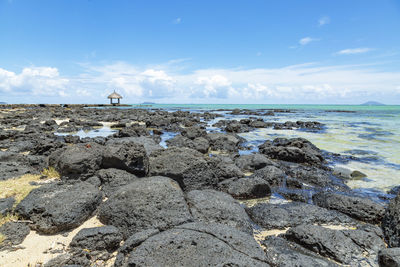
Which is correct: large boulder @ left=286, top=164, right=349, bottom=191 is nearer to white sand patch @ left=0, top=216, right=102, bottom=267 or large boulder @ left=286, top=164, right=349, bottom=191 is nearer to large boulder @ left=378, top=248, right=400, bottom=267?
large boulder @ left=378, top=248, right=400, bottom=267

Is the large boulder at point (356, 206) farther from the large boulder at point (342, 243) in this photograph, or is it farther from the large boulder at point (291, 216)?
the large boulder at point (342, 243)

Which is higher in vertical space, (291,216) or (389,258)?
(389,258)

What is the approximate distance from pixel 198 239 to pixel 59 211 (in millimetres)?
3137

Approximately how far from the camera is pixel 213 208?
5184mm

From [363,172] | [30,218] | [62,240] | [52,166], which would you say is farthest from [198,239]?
[363,172]

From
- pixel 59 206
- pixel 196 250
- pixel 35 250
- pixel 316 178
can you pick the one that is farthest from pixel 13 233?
pixel 316 178

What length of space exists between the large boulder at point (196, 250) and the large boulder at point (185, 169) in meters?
3.24

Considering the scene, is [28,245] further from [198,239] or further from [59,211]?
[198,239]

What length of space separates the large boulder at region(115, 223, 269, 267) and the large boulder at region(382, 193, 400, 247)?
3022mm

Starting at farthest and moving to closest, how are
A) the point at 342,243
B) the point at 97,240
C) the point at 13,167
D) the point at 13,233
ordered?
1. the point at 13,167
2. the point at 13,233
3. the point at 342,243
4. the point at 97,240

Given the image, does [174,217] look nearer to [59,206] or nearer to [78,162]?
[59,206]

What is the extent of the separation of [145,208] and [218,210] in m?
1.60

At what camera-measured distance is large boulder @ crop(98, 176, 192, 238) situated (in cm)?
446

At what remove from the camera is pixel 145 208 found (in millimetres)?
4652
